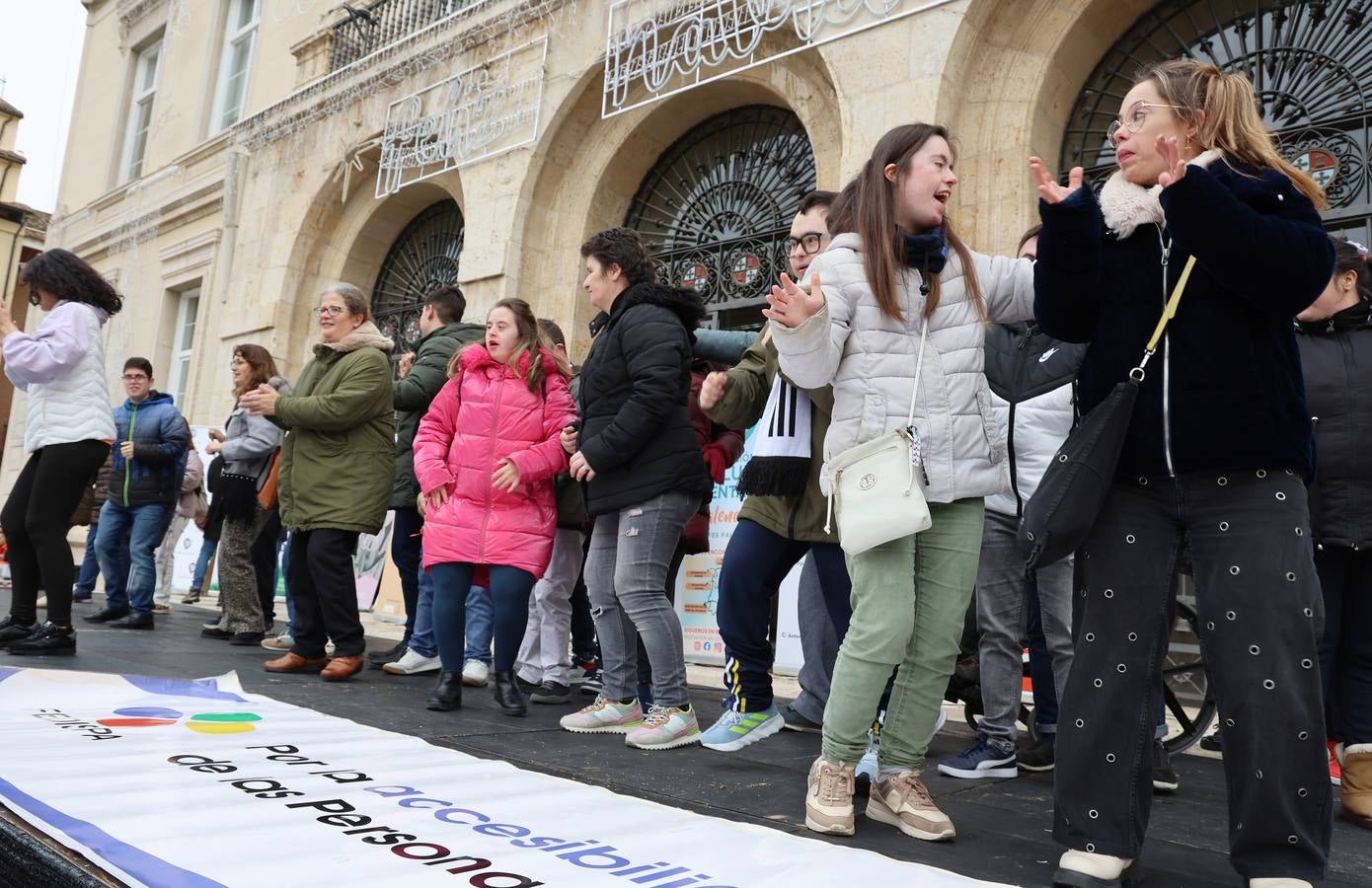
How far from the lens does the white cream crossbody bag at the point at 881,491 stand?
7.66 feet

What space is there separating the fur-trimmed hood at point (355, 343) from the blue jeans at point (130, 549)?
2.65 meters

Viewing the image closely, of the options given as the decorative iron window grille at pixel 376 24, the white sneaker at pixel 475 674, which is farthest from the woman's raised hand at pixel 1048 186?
the decorative iron window grille at pixel 376 24

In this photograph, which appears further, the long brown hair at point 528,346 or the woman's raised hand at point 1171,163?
the long brown hair at point 528,346

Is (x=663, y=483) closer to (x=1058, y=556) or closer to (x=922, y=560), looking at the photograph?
(x=922, y=560)

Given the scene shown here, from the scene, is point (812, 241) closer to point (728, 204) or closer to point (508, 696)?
point (508, 696)

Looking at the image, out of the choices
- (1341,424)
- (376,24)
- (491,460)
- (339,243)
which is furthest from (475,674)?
(376,24)

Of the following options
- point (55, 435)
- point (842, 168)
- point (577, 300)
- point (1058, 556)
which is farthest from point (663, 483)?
point (577, 300)

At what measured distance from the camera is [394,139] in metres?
10.6

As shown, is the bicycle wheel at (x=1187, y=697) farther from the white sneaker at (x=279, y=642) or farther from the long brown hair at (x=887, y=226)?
Answer: the white sneaker at (x=279, y=642)

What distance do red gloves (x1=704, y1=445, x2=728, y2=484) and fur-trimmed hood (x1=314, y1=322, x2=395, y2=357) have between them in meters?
1.70

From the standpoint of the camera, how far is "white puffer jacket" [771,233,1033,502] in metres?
2.50

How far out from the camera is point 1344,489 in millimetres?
3084

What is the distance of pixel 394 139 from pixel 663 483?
27.9 feet

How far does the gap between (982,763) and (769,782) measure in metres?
0.80
